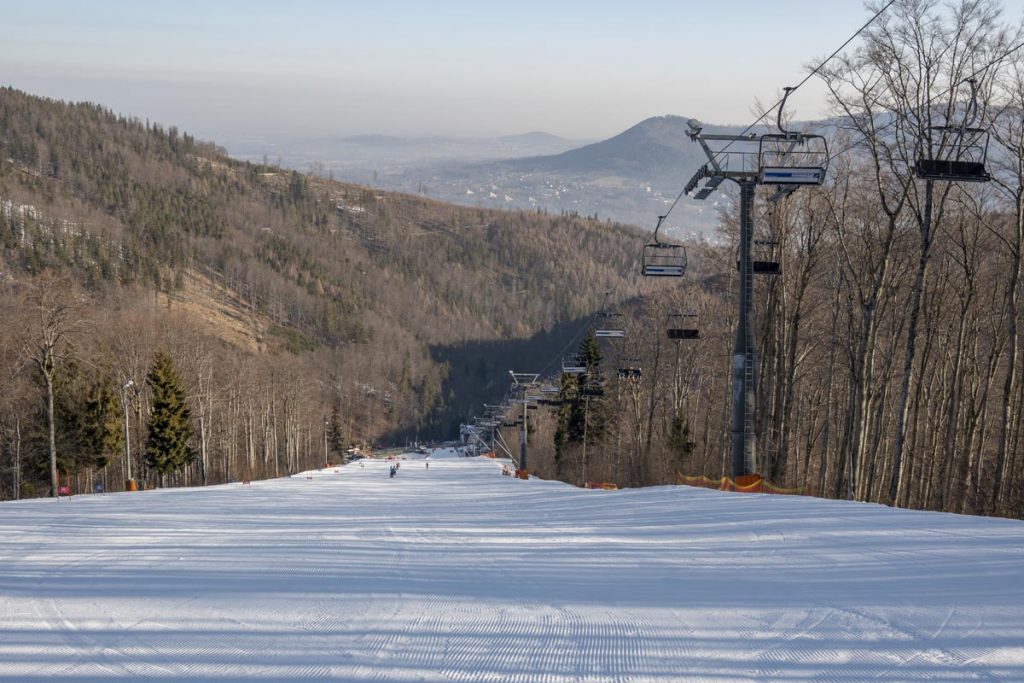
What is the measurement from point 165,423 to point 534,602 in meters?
48.8

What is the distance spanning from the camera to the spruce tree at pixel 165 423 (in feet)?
167

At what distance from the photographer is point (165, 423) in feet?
168

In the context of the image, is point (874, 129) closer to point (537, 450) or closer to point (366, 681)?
point (366, 681)

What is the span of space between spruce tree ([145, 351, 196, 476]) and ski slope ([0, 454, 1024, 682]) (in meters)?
42.0

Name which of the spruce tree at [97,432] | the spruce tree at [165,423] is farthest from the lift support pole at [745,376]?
the spruce tree at [165,423]

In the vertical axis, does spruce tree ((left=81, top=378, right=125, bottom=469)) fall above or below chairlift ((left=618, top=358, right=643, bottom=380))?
below

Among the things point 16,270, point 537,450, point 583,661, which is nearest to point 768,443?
point 583,661

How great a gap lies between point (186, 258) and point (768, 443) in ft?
606

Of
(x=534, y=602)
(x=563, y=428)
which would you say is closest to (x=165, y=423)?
(x=563, y=428)

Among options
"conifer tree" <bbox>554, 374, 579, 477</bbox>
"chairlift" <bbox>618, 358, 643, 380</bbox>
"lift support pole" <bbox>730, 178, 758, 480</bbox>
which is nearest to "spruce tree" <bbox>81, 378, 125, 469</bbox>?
"chairlift" <bbox>618, 358, 643, 380</bbox>

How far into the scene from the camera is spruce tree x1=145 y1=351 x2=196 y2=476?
50.8m

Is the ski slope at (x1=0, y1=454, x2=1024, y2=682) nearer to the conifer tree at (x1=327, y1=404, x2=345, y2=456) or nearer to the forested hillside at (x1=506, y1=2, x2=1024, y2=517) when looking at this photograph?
the forested hillside at (x1=506, y1=2, x2=1024, y2=517)

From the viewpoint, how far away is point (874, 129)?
65.8 feet

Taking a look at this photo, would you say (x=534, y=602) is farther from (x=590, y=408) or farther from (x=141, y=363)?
(x=141, y=363)
